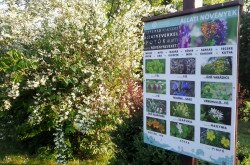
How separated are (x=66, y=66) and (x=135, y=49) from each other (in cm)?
199

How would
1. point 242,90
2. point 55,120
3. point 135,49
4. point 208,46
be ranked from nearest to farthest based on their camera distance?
1. point 208,46
2. point 55,120
3. point 135,49
4. point 242,90

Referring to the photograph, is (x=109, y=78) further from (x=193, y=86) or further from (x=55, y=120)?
(x=193, y=86)

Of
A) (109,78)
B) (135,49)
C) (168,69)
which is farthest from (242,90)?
(168,69)

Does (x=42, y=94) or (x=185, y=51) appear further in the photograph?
(x=42, y=94)

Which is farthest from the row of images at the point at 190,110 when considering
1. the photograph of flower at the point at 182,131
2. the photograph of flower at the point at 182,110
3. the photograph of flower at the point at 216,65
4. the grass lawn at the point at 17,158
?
the grass lawn at the point at 17,158

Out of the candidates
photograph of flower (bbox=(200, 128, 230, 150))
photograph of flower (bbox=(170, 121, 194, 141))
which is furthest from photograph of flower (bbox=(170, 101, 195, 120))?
photograph of flower (bbox=(200, 128, 230, 150))

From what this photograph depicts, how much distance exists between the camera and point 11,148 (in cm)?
895

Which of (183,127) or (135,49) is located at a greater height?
(135,49)

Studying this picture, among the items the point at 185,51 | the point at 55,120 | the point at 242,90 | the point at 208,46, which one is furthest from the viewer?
the point at 242,90

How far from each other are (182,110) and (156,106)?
0.52m

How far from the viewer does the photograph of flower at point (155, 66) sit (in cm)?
458

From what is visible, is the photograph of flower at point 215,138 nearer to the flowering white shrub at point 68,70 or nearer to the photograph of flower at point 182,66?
the photograph of flower at point 182,66

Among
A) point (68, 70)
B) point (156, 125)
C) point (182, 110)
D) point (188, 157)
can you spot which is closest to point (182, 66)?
point (182, 110)

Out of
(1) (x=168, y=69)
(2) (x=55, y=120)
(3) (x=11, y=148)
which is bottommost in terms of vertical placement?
(3) (x=11, y=148)
